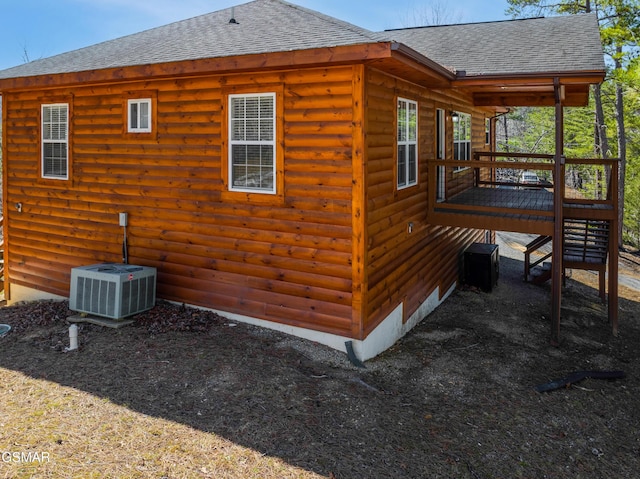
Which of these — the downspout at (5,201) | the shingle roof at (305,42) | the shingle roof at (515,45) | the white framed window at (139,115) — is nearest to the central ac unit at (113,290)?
the white framed window at (139,115)

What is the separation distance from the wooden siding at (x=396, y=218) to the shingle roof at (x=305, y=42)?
870 mm

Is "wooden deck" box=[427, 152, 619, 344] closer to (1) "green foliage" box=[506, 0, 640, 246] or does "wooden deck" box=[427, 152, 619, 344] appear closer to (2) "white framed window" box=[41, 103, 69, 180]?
(2) "white framed window" box=[41, 103, 69, 180]

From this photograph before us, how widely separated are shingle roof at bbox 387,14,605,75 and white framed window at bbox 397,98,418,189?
3.88 feet

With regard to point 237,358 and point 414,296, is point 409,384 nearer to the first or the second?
point 237,358

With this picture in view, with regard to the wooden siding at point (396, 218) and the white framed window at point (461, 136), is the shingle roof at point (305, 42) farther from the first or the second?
the white framed window at point (461, 136)

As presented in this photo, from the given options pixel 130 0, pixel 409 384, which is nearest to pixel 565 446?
pixel 409 384

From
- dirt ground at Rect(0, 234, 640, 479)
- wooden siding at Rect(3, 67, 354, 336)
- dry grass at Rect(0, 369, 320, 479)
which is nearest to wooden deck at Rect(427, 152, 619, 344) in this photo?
dirt ground at Rect(0, 234, 640, 479)

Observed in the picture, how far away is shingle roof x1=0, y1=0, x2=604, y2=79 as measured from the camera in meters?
7.03

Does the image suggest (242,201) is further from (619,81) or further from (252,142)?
(619,81)

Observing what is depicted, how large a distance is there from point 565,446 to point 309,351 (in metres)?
3.02

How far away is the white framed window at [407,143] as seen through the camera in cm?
778

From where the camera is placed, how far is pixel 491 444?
4.93 metres

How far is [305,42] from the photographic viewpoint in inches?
256

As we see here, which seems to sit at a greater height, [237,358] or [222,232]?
[222,232]
